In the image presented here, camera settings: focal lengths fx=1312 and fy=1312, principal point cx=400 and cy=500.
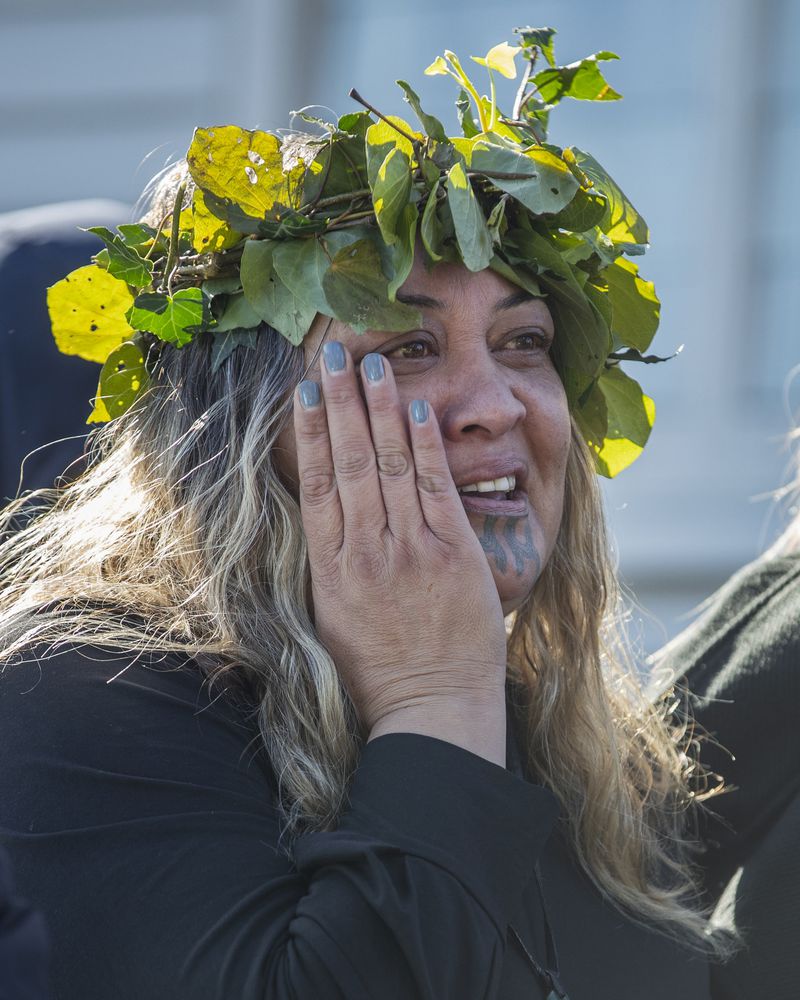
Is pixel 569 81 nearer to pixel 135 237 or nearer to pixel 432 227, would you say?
pixel 432 227

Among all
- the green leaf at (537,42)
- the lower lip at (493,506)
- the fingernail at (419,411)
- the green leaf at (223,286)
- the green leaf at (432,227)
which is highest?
the green leaf at (537,42)

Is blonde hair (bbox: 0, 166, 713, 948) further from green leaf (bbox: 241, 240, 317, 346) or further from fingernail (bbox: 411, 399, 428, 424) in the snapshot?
fingernail (bbox: 411, 399, 428, 424)

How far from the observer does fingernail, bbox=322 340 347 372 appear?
1785mm

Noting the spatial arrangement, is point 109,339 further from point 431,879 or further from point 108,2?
point 108,2

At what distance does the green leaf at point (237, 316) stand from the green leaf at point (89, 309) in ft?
0.59

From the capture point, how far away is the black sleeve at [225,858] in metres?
1.42

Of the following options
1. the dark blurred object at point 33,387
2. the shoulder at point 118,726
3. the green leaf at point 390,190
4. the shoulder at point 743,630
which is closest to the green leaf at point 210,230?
the green leaf at point 390,190

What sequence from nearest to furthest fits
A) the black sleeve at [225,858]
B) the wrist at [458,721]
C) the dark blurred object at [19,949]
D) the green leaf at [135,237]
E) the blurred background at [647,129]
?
the dark blurred object at [19,949] < the black sleeve at [225,858] < the wrist at [458,721] < the green leaf at [135,237] < the blurred background at [647,129]

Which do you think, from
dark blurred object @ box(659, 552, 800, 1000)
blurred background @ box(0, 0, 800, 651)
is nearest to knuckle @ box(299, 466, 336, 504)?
dark blurred object @ box(659, 552, 800, 1000)

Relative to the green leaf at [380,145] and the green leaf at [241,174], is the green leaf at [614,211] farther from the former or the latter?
the green leaf at [241,174]

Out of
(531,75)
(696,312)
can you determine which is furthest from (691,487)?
(531,75)

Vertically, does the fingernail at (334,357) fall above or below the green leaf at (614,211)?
below

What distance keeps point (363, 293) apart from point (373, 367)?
0.35ft

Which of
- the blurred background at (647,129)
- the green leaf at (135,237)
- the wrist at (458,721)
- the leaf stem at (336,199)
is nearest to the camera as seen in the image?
the wrist at (458,721)
